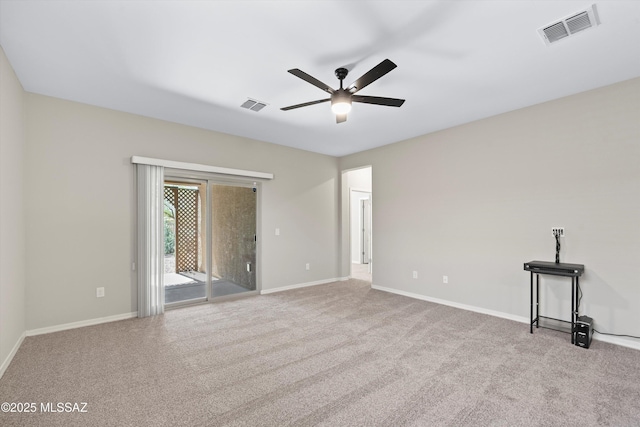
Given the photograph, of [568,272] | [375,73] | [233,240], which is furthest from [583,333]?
[233,240]

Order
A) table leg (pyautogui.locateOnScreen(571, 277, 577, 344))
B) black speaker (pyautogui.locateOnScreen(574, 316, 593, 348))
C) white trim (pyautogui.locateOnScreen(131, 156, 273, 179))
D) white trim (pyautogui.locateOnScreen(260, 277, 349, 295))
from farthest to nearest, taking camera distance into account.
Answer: white trim (pyautogui.locateOnScreen(260, 277, 349, 295)), white trim (pyautogui.locateOnScreen(131, 156, 273, 179)), table leg (pyautogui.locateOnScreen(571, 277, 577, 344)), black speaker (pyautogui.locateOnScreen(574, 316, 593, 348))

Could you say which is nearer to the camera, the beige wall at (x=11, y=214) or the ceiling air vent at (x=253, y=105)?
the beige wall at (x=11, y=214)

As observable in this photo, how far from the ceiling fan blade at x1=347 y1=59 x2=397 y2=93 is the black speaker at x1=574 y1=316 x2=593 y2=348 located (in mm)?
3147

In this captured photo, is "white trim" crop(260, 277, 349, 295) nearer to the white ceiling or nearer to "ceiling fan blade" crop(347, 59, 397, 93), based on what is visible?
the white ceiling

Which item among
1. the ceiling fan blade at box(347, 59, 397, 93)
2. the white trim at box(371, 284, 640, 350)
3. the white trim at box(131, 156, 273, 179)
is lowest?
the white trim at box(371, 284, 640, 350)

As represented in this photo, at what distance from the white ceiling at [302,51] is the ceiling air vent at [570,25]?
5cm

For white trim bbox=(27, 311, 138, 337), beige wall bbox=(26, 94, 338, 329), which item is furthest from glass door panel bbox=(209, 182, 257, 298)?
white trim bbox=(27, 311, 138, 337)

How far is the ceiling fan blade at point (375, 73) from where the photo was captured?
2.11m

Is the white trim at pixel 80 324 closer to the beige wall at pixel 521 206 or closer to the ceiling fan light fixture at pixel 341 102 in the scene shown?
the ceiling fan light fixture at pixel 341 102

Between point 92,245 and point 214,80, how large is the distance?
2553 millimetres

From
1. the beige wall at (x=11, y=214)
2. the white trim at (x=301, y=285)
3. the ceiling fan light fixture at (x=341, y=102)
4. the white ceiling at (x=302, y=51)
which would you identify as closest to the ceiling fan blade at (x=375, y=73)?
the ceiling fan light fixture at (x=341, y=102)

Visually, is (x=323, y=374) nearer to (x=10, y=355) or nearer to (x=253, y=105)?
(x=10, y=355)

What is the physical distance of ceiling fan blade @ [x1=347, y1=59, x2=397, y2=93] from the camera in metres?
2.11

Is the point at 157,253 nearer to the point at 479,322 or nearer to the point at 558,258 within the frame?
the point at 479,322
